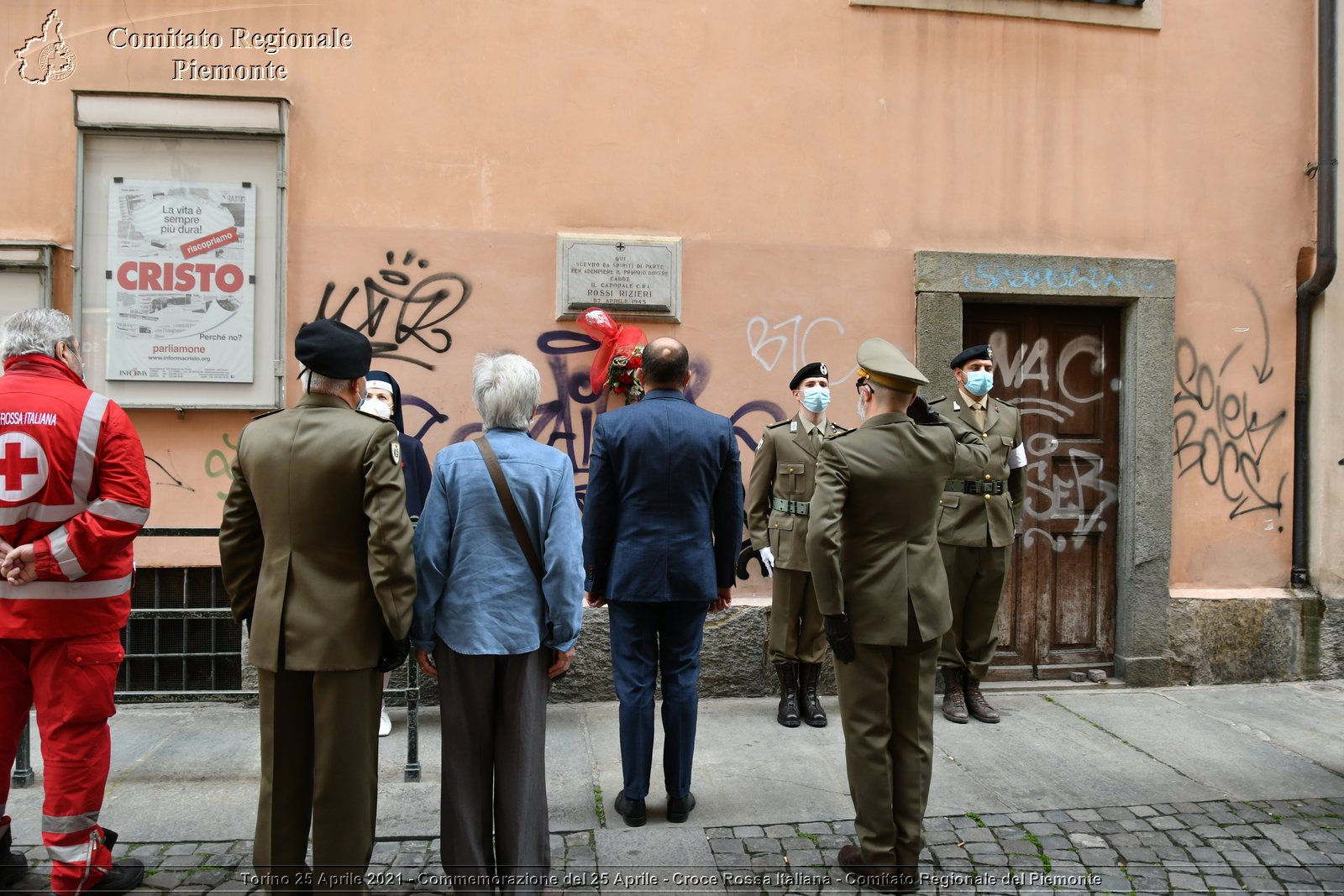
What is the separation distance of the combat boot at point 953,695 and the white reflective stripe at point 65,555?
13.9 ft

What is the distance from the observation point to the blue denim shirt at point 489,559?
3.17 metres

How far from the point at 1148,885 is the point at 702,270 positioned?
12.5 ft

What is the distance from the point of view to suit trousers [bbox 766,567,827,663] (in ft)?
17.1

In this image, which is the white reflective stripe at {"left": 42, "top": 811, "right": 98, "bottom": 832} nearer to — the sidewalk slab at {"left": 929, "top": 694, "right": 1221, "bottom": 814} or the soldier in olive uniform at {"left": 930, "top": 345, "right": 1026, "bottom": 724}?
the sidewalk slab at {"left": 929, "top": 694, "right": 1221, "bottom": 814}

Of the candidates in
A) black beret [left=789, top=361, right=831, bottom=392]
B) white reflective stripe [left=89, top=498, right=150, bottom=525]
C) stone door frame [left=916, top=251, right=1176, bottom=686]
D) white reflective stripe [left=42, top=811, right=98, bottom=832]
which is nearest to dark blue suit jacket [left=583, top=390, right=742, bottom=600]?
black beret [left=789, top=361, right=831, bottom=392]

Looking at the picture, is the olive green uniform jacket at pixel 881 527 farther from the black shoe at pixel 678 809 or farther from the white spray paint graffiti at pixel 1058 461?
the white spray paint graffiti at pixel 1058 461

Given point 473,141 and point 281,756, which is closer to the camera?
point 281,756

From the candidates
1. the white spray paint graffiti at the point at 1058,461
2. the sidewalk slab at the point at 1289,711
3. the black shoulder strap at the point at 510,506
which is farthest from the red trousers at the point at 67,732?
the sidewalk slab at the point at 1289,711

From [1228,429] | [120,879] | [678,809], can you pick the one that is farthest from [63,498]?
[1228,429]

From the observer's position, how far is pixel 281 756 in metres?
3.00

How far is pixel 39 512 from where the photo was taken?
332 cm

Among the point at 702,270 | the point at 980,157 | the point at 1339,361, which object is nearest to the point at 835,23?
the point at 980,157

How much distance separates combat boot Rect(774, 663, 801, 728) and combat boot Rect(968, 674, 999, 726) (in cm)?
88

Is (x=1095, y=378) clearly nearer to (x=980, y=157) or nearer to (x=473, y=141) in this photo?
(x=980, y=157)
